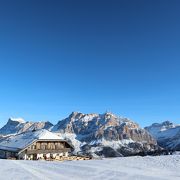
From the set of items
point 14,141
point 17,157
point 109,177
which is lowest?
point 109,177

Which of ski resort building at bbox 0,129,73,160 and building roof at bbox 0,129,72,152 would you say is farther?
building roof at bbox 0,129,72,152

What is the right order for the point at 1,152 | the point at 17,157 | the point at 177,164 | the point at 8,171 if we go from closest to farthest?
the point at 8,171
the point at 177,164
the point at 17,157
the point at 1,152

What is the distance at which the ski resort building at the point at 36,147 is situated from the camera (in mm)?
43750

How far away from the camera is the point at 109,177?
19094 mm

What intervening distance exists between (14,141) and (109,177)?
32756mm

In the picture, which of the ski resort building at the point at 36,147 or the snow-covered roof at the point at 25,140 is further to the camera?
the snow-covered roof at the point at 25,140

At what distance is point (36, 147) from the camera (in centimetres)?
4503

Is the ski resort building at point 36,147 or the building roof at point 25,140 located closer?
the ski resort building at point 36,147

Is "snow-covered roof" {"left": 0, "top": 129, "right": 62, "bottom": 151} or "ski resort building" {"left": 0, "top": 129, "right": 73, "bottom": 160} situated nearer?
"ski resort building" {"left": 0, "top": 129, "right": 73, "bottom": 160}

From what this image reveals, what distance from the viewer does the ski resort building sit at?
4375cm

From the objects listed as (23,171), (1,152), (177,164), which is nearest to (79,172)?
(23,171)

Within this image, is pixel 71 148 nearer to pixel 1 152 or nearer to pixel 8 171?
pixel 1 152

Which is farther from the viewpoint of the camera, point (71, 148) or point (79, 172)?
point (71, 148)

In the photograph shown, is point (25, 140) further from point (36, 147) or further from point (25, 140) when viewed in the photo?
point (36, 147)
